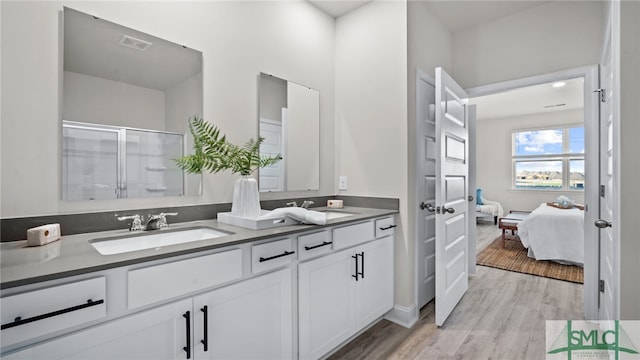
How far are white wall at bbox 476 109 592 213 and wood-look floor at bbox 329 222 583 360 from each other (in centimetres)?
470

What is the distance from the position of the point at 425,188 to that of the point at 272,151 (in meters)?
1.36

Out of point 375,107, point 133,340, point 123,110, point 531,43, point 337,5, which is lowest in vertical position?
point 133,340

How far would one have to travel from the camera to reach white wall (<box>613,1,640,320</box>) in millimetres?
1194

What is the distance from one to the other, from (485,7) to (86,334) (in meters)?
3.44

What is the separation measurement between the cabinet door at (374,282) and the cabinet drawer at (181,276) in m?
0.96

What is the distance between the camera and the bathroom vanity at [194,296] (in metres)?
0.87

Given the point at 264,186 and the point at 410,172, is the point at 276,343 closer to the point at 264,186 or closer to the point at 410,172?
the point at 264,186

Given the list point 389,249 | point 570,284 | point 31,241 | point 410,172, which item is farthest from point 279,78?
point 570,284

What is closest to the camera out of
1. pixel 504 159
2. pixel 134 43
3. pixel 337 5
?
pixel 134 43

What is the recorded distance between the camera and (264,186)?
7.26ft

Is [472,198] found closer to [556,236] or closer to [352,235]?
[556,236]

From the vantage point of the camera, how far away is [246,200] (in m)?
1.73

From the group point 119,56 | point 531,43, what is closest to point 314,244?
point 119,56

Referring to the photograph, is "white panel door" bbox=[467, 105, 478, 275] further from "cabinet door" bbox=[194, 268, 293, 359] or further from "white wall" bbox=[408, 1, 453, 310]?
"cabinet door" bbox=[194, 268, 293, 359]
